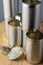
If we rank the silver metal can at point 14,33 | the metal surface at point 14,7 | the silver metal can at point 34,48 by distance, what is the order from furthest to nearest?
the metal surface at point 14,7, the silver metal can at point 14,33, the silver metal can at point 34,48

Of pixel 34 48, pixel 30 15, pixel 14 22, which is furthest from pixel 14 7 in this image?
pixel 34 48

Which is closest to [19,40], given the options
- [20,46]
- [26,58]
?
[20,46]

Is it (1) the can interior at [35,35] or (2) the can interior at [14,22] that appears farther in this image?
(2) the can interior at [14,22]

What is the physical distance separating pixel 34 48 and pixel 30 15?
6.0 inches

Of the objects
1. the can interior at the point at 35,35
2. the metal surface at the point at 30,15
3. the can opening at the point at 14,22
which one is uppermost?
the metal surface at the point at 30,15

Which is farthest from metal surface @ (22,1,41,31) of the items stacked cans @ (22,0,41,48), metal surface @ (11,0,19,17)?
metal surface @ (11,0,19,17)

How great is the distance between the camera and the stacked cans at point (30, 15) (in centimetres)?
83

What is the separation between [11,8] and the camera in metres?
1.04

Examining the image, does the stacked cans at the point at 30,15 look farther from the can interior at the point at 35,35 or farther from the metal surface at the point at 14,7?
the metal surface at the point at 14,7

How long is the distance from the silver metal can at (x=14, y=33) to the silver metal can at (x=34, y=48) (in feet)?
0.30

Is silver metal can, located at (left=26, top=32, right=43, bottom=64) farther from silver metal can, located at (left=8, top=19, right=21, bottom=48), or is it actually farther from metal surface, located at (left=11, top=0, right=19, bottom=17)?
metal surface, located at (left=11, top=0, right=19, bottom=17)

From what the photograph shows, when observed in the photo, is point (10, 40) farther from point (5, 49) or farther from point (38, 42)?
point (38, 42)

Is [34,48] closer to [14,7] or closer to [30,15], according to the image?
[30,15]

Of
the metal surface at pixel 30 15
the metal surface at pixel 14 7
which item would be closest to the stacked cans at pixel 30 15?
the metal surface at pixel 30 15
